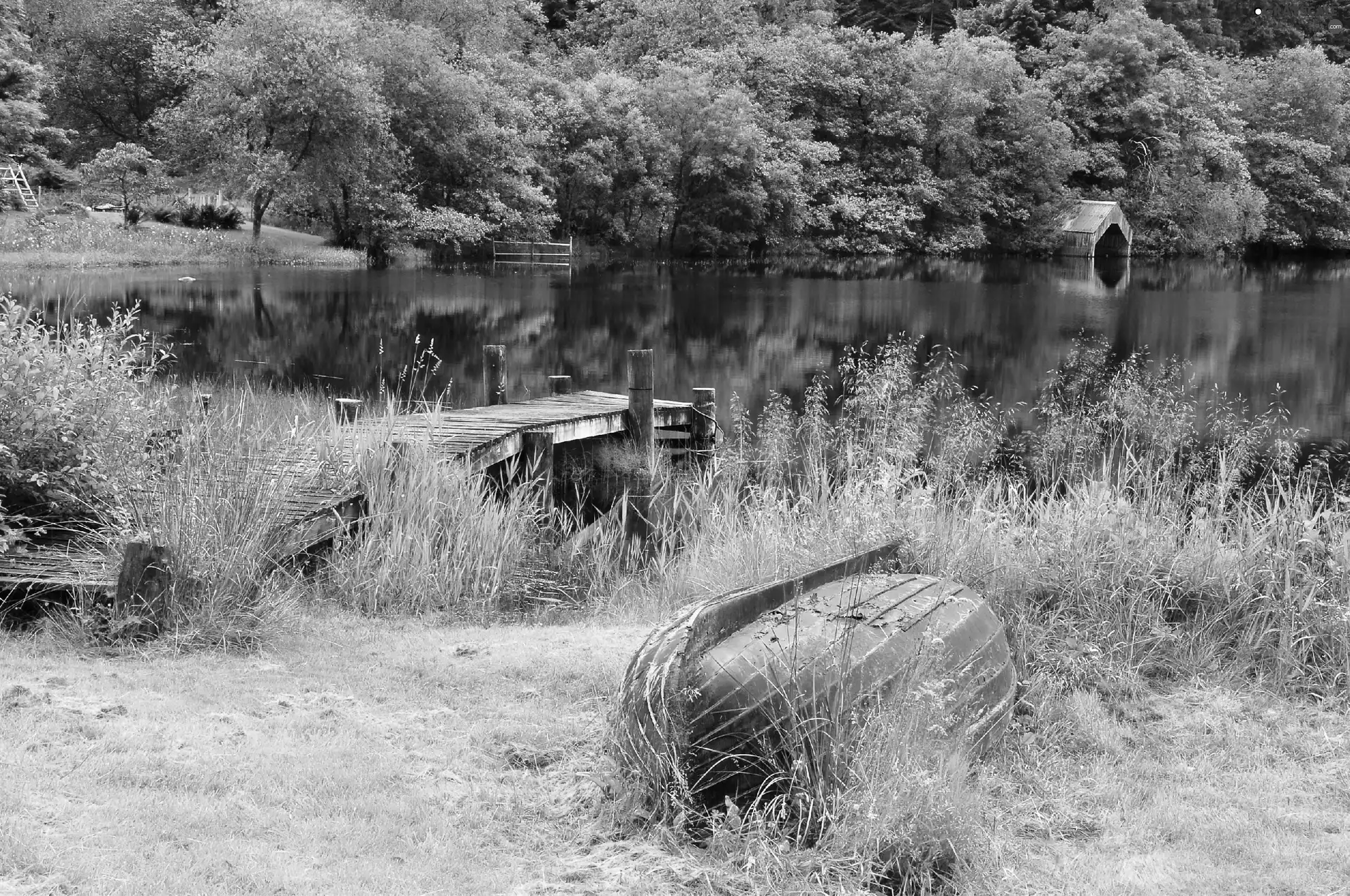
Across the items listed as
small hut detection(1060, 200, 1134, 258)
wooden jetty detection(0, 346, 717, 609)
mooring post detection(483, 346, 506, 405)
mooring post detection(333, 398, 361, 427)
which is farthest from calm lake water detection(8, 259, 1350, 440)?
small hut detection(1060, 200, 1134, 258)

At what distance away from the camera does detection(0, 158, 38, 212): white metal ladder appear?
33.8 meters

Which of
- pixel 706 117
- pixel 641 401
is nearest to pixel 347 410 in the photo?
pixel 641 401

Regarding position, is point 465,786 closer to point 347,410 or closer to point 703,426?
point 347,410

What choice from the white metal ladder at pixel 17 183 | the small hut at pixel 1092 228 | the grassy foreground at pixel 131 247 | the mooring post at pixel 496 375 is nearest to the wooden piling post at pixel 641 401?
the mooring post at pixel 496 375

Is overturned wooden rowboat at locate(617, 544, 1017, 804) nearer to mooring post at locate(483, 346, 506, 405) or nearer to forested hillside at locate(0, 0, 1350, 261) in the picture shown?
mooring post at locate(483, 346, 506, 405)

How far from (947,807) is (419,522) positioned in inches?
209

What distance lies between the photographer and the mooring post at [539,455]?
12180 mm

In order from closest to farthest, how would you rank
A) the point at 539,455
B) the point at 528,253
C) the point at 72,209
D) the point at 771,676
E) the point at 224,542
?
the point at 771,676 → the point at 224,542 → the point at 539,455 → the point at 72,209 → the point at 528,253

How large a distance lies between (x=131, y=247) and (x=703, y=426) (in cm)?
2553

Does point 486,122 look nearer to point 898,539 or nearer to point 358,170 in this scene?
point 358,170

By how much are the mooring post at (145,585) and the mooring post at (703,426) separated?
877 cm

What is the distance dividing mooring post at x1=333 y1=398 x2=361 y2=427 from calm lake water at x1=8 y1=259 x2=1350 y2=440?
120cm

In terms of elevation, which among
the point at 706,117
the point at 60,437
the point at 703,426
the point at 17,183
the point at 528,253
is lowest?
the point at 703,426

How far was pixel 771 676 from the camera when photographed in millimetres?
4152
